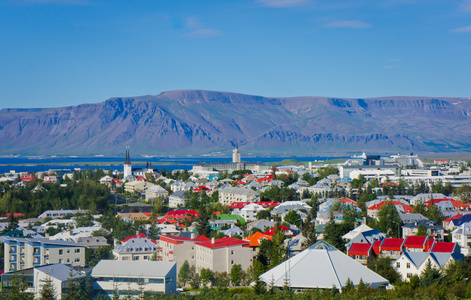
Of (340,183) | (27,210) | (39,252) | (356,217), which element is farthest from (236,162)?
(39,252)

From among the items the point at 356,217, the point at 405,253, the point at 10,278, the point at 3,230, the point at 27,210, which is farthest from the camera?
the point at 27,210

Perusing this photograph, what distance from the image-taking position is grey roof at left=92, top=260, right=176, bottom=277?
3409cm

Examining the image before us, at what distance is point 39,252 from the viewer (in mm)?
41281

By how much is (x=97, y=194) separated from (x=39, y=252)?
130ft

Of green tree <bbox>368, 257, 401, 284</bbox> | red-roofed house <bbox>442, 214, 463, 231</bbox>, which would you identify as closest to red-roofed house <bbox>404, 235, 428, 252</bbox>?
green tree <bbox>368, 257, 401, 284</bbox>

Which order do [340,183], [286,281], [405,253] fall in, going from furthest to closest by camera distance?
[340,183] < [405,253] < [286,281]

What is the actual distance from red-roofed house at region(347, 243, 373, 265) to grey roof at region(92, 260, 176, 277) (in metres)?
12.1

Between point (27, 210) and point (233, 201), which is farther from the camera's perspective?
point (233, 201)

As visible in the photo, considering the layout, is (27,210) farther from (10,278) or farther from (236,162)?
(236,162)

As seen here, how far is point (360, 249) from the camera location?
4281 centimetres

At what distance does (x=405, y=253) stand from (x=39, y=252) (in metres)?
20.3

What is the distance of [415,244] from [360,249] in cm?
330

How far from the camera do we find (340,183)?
9738 centimetres

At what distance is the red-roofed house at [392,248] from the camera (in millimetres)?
42438
